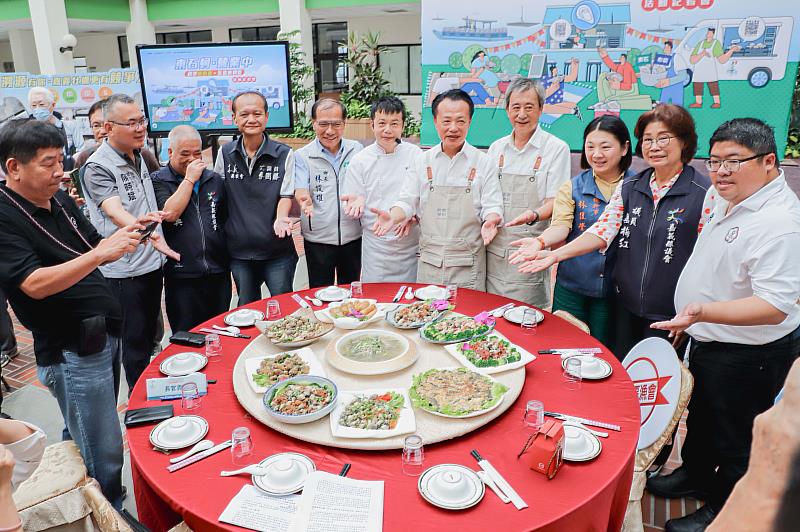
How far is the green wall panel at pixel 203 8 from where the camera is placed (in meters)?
12.7

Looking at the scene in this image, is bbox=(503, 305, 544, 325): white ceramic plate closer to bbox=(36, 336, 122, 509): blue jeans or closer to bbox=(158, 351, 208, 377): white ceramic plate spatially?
bbox=(158, 351, 208, 377): white ceramic plate

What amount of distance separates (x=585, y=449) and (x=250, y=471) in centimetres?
114

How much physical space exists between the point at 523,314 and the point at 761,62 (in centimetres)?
615

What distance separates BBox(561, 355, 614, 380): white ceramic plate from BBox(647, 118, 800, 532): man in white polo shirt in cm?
30

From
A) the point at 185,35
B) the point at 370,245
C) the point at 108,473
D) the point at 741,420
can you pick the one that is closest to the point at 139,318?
the point at 108,473

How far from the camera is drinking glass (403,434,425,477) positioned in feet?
5.75

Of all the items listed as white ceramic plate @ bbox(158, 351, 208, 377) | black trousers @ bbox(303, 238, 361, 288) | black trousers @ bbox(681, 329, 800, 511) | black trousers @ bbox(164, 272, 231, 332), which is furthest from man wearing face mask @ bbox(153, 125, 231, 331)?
black trousers @ bbox(681, 329, 800, 511)

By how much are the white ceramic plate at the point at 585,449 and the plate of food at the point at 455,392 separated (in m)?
0.28

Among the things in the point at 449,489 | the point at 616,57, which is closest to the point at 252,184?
the point at 449,489

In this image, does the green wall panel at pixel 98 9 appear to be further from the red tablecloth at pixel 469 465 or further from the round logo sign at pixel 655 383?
the round logo sign at pixel 655 383

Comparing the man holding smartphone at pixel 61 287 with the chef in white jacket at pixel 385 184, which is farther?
the chef in white jacket at pixel 385 184

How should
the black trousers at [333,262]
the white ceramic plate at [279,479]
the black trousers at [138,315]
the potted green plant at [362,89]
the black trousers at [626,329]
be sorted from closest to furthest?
the white ceramic plate at [279,479] < the black trousers at [626,329] < the black trousers at [138,315] < the black trousers at [333,262] < the potted green plant at [362,89]

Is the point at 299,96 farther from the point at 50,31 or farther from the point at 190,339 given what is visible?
the point at 190,339

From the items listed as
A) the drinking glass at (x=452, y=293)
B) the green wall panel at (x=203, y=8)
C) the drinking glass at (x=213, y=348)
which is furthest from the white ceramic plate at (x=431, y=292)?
the green wall panel at (x=203, y=8)
